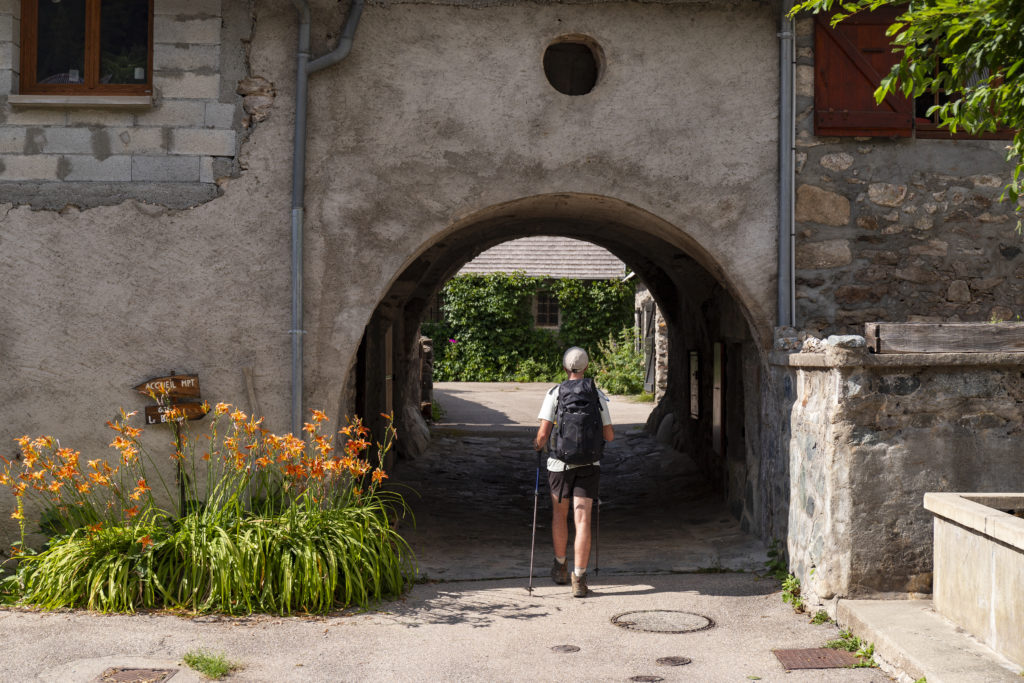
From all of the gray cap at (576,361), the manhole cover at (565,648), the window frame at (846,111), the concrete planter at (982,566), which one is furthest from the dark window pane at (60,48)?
the concrete planter at (982,566)

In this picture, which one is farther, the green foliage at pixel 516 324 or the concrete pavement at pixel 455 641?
the green foliage at pixel 516 324

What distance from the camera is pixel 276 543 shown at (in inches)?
208

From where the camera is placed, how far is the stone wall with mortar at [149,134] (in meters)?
6.02

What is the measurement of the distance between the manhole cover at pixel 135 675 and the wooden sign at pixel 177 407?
198cm

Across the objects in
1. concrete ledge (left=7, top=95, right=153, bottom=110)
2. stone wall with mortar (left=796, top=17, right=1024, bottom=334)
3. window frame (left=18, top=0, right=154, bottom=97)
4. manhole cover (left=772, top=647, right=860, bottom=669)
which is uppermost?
window frame (left=18, top=0, right=154, bottom=97)

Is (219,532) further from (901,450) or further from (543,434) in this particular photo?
(901,450)

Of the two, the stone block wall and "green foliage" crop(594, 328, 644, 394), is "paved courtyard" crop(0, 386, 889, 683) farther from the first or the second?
"green foliage" crop(594, 328, 644, 394)

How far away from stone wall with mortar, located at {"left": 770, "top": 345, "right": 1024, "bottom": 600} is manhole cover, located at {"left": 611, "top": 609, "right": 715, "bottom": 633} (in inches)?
27.5

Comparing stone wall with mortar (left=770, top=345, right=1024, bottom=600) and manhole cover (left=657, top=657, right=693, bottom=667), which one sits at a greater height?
stone wall with mortar (left=770, top=345, right=1024, bottom=600)

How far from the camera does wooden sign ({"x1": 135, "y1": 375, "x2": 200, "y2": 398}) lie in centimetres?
597

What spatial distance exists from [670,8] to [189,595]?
463 centimetres

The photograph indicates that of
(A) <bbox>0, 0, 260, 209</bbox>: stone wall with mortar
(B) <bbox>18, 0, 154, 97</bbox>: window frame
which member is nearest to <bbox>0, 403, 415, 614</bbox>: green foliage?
(A) <bbox>0, 0, 260, 209</bbox>: stone wall with mortar

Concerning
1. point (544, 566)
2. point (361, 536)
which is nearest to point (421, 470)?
point (544, 566)

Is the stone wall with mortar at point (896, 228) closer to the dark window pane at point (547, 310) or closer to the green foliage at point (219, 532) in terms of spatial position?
the green foliage at point (219, 532)
